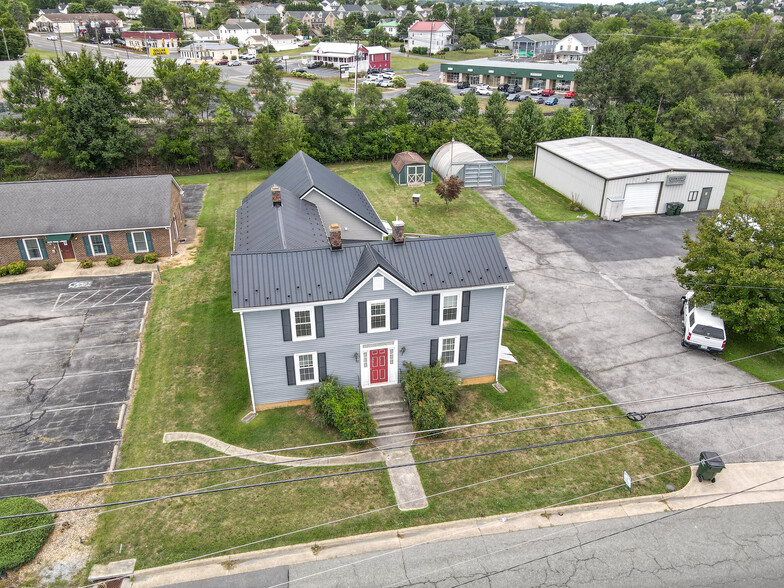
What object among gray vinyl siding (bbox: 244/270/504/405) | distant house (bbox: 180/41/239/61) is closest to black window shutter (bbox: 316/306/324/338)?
gray vinyl siding (bbox: 244/270/504/405)

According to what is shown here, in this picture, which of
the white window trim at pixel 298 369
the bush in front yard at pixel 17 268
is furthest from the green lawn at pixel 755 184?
the bush in front yard at pixel 17 268

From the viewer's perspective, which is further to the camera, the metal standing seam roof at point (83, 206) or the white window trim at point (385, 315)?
the metal standing seam roof at point (83, 206)

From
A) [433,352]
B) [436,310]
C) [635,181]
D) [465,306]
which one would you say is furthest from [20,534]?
[635,181]

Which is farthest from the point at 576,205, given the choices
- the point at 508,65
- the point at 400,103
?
the point at 508,65

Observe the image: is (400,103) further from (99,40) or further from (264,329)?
(99,40)

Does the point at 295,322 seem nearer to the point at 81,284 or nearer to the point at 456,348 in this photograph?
the point at 456,348

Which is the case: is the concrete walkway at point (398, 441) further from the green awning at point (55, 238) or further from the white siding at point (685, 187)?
the white siding at point (685, 187)
